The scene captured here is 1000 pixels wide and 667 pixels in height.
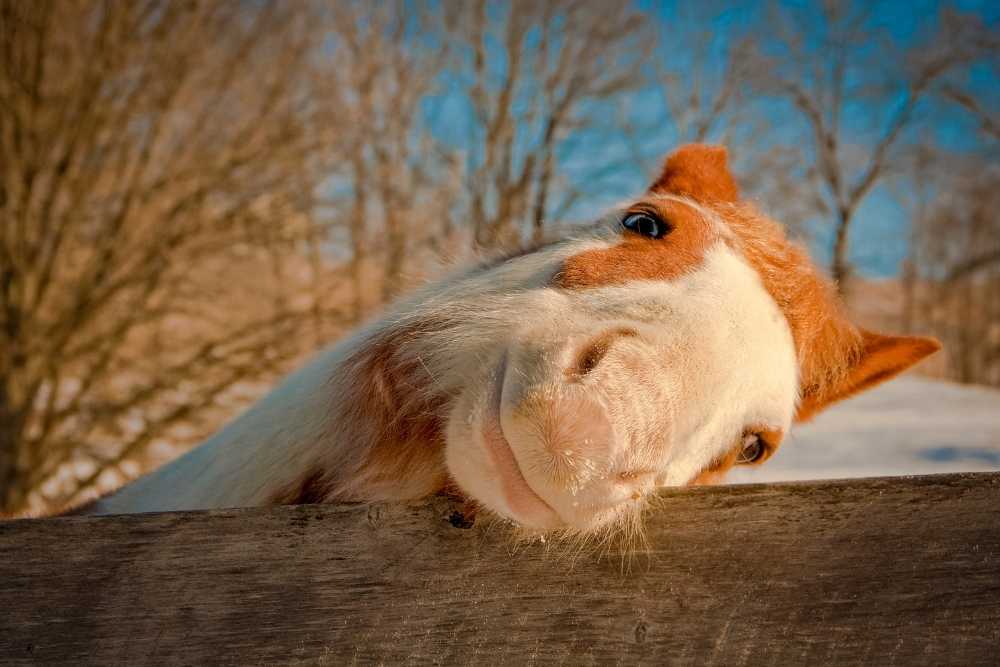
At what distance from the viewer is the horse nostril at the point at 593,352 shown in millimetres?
A: 980

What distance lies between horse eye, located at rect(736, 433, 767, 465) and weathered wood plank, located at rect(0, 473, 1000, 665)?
0.19m

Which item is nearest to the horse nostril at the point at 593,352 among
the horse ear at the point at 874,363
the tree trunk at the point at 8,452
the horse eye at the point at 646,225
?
the horse eye at the point at 646,225

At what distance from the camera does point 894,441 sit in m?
6.12

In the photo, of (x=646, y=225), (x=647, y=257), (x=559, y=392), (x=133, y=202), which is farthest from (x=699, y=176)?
(x=133, y=202)

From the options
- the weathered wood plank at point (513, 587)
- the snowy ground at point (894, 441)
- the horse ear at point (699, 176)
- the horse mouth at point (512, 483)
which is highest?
the horse ear at point (699, 176)

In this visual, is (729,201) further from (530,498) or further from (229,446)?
(229,446)

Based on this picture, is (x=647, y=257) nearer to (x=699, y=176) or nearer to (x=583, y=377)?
(x=583, y=377)

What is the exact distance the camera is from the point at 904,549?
1.07 m

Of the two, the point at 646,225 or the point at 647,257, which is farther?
the point at 646,225

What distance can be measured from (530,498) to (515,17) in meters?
17.5

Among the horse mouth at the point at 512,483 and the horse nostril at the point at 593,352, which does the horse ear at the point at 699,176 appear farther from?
the horse mouth at the point at 512,483

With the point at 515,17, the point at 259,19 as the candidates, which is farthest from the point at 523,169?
the point at 259,19

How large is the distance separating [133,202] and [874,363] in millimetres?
6444

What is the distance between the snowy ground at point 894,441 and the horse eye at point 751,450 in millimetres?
1501
